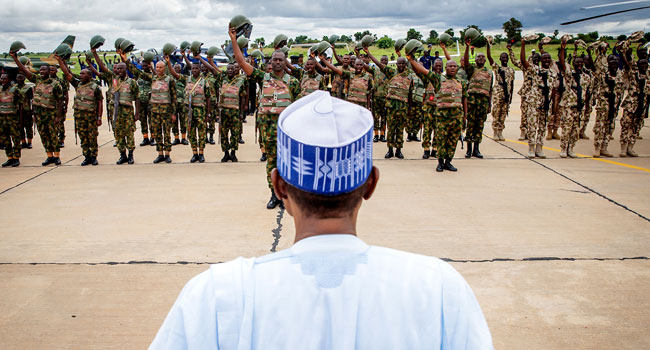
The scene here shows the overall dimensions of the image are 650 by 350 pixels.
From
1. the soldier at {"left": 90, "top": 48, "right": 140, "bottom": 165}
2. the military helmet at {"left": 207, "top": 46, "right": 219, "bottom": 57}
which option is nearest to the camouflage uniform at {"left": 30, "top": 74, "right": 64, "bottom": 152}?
the soldier at {"left": 90, "top": 48, "right": 140, "bottom": 165}

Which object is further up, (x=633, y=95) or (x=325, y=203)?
(x=633, y=95)

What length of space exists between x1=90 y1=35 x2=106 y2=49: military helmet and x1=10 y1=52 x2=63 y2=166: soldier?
3.26 ft

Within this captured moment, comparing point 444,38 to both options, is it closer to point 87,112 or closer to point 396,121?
point 396,121

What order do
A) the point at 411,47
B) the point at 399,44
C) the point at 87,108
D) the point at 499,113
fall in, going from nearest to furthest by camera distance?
the point at 411,47, the point at 87,108, the point at 399,44, the point at 499,113

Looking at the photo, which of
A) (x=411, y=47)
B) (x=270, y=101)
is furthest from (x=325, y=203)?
(x=411, y=47)

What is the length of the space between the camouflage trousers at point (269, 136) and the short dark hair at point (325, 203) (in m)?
4.85

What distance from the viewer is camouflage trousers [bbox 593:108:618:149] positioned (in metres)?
8.94

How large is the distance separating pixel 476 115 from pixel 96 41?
7276mm

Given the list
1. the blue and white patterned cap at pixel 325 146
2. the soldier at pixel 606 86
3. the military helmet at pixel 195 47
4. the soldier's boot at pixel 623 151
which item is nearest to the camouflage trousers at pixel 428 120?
the soldier at pixel 606 86

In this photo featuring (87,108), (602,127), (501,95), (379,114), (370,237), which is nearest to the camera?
(370,237)

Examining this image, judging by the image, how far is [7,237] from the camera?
5352 millimetres

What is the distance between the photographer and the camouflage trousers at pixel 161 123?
363 inches

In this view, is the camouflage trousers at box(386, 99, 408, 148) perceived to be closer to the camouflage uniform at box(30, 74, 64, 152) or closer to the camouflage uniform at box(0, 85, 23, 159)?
the camouflage uniform at box(30, 74, 64, 152)

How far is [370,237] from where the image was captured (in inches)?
206
